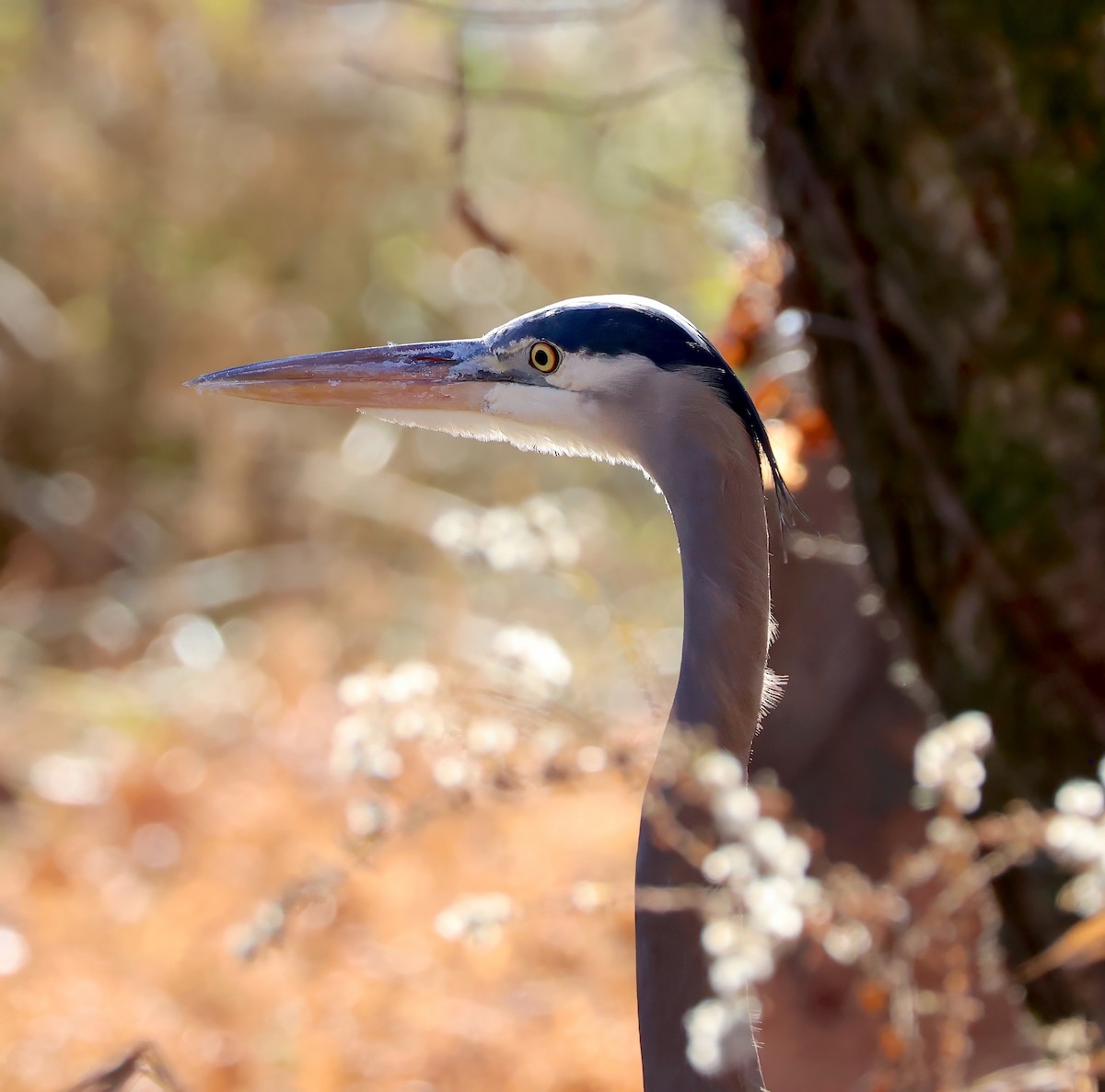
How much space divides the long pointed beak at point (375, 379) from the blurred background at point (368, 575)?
0.66ft

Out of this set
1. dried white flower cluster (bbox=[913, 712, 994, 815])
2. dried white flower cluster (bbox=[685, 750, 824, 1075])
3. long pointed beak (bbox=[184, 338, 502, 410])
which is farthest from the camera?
long pointed beak (bbox=[184, 338, 502, 410])

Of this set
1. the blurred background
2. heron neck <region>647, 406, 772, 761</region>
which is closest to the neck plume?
heron neck <region>647, 406, 772, 761</region>

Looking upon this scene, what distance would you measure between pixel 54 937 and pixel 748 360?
6.73 ft

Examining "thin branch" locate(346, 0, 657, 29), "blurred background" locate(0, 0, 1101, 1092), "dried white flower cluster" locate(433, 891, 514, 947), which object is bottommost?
"blurred background" locate(0, 0, 1101, 1092)

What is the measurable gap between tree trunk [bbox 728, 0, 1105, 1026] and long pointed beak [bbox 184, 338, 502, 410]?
19.9 inches

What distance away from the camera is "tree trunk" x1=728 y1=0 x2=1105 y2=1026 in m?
1.47

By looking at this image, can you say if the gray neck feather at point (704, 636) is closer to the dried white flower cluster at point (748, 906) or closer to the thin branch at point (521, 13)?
the dried white flower cluster at point (748, 906)

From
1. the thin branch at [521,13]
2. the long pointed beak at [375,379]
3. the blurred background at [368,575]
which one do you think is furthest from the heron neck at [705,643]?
the thin branch at [521,13]

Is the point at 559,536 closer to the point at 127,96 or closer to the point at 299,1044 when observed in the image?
the point at 299,1044

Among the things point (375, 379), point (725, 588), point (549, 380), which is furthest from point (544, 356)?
point (725, 588)

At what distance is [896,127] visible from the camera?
59.2 inches

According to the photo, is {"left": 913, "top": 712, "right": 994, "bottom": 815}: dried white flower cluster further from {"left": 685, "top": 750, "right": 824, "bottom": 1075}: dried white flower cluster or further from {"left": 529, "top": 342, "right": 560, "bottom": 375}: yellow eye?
{"left": 529, "top": 342, "right": 560, "bottom": 375}: yellow eye

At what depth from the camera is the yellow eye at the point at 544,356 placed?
1.29 m

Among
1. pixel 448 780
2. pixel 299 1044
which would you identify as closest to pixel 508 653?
pixel 448 780
